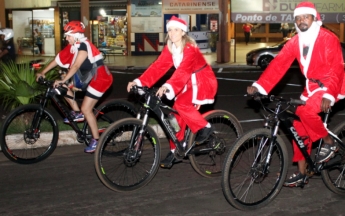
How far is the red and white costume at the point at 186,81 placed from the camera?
6.79 metres

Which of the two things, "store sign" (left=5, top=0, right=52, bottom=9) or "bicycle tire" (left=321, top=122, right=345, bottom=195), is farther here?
"store sign" (left=5, top=0, right=52, bottom=9)

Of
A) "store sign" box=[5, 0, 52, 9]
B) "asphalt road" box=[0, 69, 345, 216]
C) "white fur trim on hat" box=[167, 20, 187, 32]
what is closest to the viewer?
"asphalt road" box=[0, 69, 345, 216]

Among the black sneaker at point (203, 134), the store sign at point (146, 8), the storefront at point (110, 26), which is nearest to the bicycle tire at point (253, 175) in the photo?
the black sneaker at point (203, 134)

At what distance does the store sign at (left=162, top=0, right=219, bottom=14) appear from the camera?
26797 mm

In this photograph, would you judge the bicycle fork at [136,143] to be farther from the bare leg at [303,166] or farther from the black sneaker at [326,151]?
the black sneaker at [326,151]

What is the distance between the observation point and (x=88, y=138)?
8.36 metres

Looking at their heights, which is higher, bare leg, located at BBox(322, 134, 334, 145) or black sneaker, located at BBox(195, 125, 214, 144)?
bare leg, located at BBox(322, 134, 334, 145)

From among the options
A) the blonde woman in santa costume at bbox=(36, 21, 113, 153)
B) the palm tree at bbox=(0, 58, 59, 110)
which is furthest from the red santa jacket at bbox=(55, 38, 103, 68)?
the palm tree at bbox=(0, 58, 59, 110)

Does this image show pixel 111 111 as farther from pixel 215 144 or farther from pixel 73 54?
pixel 215 144

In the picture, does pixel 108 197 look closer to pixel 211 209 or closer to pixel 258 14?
pixel 211 209

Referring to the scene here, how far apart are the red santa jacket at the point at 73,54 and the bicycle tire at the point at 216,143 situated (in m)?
1.83

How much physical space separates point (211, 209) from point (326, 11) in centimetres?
2048

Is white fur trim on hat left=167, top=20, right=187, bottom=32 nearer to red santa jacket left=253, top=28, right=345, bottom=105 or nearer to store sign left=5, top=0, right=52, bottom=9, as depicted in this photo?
red santa jacket left=253, top=28, right=345, bottom=105

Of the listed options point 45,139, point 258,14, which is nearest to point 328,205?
point 45,139
